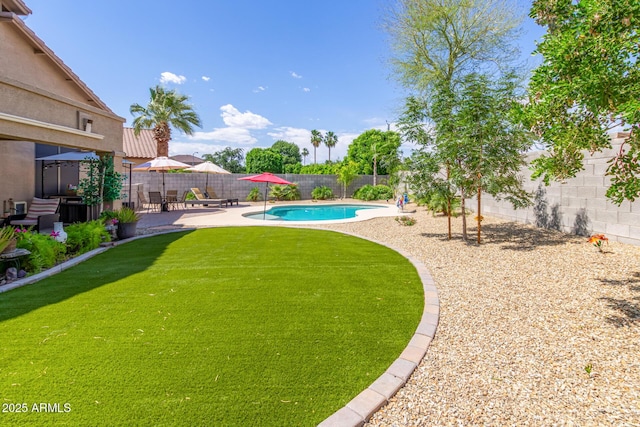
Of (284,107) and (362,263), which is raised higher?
(284,107)

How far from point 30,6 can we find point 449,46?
49.8 ft

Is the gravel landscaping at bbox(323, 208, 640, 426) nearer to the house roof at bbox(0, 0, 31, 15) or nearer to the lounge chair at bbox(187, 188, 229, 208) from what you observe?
the house roof at bbox(0, 0, 31, 15)

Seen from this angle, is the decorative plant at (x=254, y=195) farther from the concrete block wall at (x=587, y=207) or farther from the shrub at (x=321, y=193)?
the concrete block wall at (x=587, y=207)

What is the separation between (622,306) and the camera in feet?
13.9

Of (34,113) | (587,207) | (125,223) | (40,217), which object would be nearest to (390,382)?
(34,113)

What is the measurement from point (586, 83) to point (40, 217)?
10.8m

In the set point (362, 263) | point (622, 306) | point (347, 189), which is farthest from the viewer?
point (347, 189)

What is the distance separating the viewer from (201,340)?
3365 millimetres

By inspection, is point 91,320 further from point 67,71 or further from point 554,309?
point 67,71

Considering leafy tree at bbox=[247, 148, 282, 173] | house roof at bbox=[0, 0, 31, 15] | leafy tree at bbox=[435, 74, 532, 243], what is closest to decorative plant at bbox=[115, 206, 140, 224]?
house roof at bbox=[0, 0, 31, 15]

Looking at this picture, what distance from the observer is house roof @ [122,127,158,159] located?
2638 centimetres

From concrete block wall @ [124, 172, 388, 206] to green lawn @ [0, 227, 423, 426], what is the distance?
15.1m

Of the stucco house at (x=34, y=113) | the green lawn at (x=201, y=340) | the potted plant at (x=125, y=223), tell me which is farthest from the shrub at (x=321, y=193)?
the green lawn at (x=201, y=340)

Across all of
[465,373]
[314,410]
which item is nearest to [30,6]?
[314,410]
